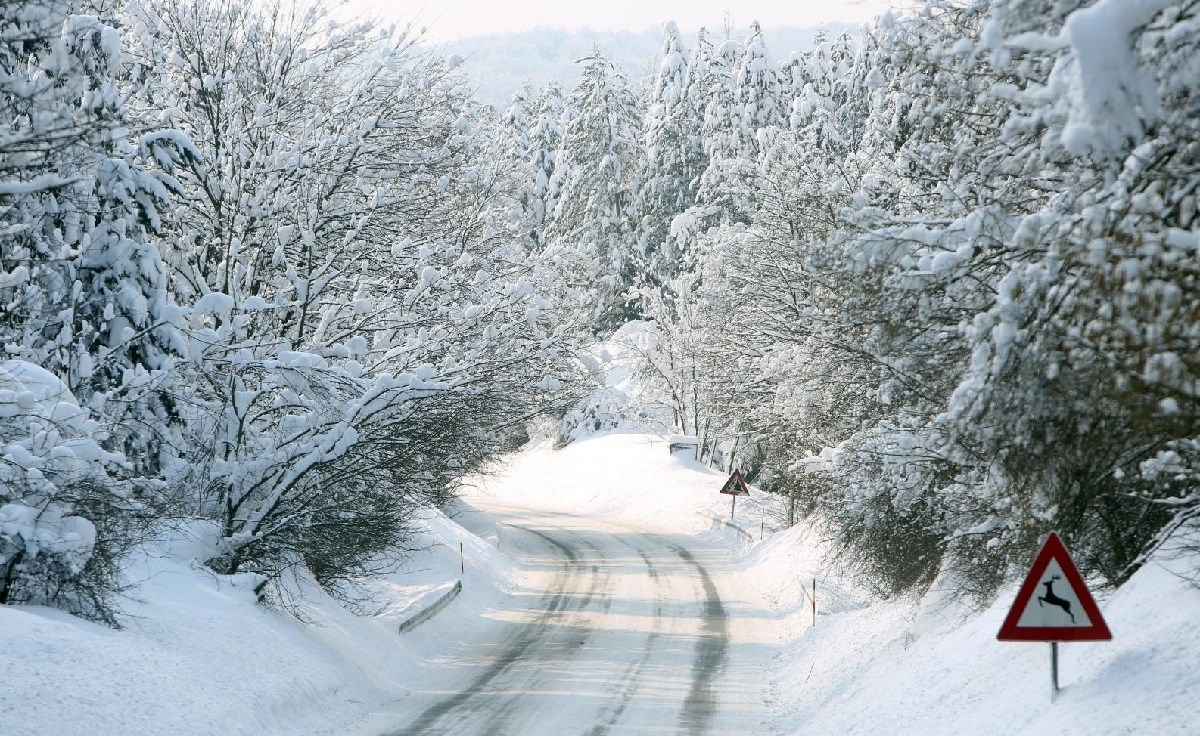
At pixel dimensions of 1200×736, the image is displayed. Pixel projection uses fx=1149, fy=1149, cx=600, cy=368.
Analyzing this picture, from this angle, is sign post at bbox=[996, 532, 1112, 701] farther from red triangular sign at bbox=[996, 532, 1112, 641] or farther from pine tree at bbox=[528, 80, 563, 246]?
pine tree at bbox=[528, 80, 563, 246]

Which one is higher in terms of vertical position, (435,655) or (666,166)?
(666,166)

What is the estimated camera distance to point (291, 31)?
17.4 m

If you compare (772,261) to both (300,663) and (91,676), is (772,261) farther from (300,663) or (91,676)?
(91,676)

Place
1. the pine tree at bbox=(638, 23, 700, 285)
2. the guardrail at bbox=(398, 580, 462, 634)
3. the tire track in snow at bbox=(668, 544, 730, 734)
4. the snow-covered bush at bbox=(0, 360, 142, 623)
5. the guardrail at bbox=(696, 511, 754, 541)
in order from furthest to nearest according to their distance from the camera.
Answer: the pine tree at bbox=(638, 23, 700, 285)
the guardrail at bbox=(696, 511, 754, 541)
the guardrail at bbox=(398, 580, 462, 634)
the tire track in snow at bbox=(668, 544, 730, 734)
the snow-covered bush at bbox=(0, 360, 142, 623)

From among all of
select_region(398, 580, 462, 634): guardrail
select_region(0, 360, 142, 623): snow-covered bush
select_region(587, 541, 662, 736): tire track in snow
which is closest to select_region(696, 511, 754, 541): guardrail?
select_region(587, 541, 662, 736): tire track in snow

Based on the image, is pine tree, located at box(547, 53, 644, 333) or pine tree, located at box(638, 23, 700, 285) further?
pine tree, located at box(547, 53, 644, 333)

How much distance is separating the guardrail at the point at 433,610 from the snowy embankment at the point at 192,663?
28 cm

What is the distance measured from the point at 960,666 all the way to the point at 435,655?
A: 34.2ft

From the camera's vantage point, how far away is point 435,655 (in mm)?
18969

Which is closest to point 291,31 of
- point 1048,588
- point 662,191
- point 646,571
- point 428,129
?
point 428,129

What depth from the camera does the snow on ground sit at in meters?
7.99

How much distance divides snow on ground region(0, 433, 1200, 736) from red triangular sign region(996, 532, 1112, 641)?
52 cm

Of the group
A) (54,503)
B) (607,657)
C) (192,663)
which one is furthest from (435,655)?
(54,503)

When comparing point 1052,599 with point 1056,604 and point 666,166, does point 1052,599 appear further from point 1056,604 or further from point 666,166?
point 666,166
